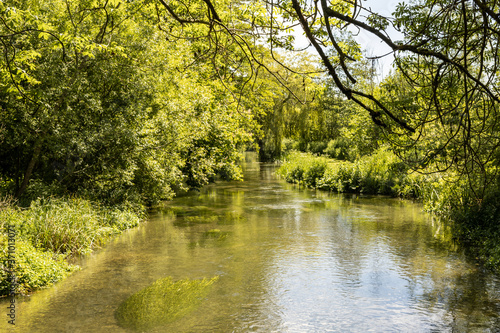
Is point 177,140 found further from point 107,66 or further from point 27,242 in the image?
point 27,242

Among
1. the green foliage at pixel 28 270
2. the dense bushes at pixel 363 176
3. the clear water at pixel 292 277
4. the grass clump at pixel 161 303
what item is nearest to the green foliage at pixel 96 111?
the clear water at pixel 292 277

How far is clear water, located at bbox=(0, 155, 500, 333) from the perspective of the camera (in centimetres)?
686

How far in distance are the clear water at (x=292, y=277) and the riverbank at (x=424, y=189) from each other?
23.7 inches

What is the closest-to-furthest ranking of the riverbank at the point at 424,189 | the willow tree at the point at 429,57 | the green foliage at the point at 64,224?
the willow tree at the point at 429,57
the green foliage at the point at 64,224
the riverbank at the point at 424,189

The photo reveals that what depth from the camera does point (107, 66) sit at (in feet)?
41.3

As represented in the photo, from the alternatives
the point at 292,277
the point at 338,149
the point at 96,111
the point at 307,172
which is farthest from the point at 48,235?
the point at 338,149

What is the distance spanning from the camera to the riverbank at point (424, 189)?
426 inches

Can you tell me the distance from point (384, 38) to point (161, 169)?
1271 cm

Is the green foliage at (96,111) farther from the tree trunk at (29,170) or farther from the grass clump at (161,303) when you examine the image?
the grass clump at (161,303)

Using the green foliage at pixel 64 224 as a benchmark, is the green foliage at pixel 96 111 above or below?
above

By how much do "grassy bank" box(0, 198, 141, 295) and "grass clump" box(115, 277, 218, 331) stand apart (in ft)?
6.12

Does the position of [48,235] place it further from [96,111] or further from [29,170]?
[96,111]

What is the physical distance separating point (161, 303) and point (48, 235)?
140 inches

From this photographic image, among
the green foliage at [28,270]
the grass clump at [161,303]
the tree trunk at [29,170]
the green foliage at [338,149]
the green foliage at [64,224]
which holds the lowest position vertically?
the grass clump at [161,303]
